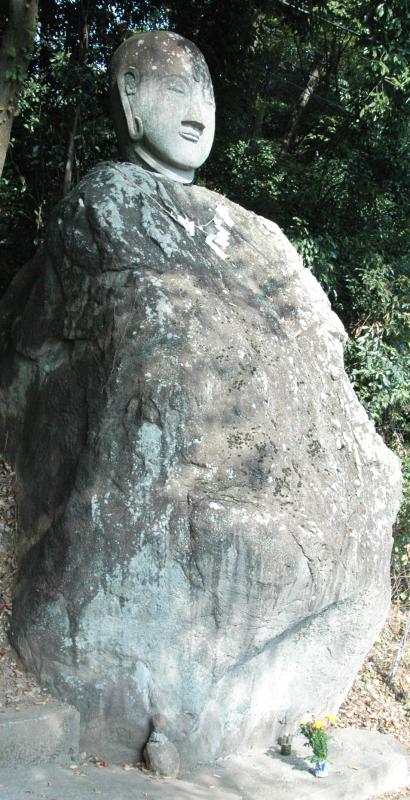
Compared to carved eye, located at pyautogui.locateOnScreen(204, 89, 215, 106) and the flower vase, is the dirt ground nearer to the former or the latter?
the flower vase

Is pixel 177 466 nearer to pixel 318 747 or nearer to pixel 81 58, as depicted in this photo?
pixel 318 747

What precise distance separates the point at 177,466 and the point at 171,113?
7.41 feet

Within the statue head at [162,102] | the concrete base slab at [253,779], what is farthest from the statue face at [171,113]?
the concrete base slab at [253,779]

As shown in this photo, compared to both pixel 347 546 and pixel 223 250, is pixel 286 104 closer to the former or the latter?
pixel 223 250

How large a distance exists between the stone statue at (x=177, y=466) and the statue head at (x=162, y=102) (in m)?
0.01

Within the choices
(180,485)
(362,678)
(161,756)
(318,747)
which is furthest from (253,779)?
(362,678)

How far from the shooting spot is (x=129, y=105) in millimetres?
5027

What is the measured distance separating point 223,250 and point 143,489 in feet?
5.52

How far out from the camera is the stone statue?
3896 mm

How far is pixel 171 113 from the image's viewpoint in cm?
498

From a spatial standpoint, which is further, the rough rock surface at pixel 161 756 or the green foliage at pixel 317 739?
the green foliage at pixel 317 739

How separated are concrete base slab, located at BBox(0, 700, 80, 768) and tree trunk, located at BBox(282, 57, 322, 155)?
894cm

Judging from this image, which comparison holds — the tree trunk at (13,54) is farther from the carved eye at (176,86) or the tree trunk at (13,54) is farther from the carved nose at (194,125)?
the carved nose at (194,125)

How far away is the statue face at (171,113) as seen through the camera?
4980mm
